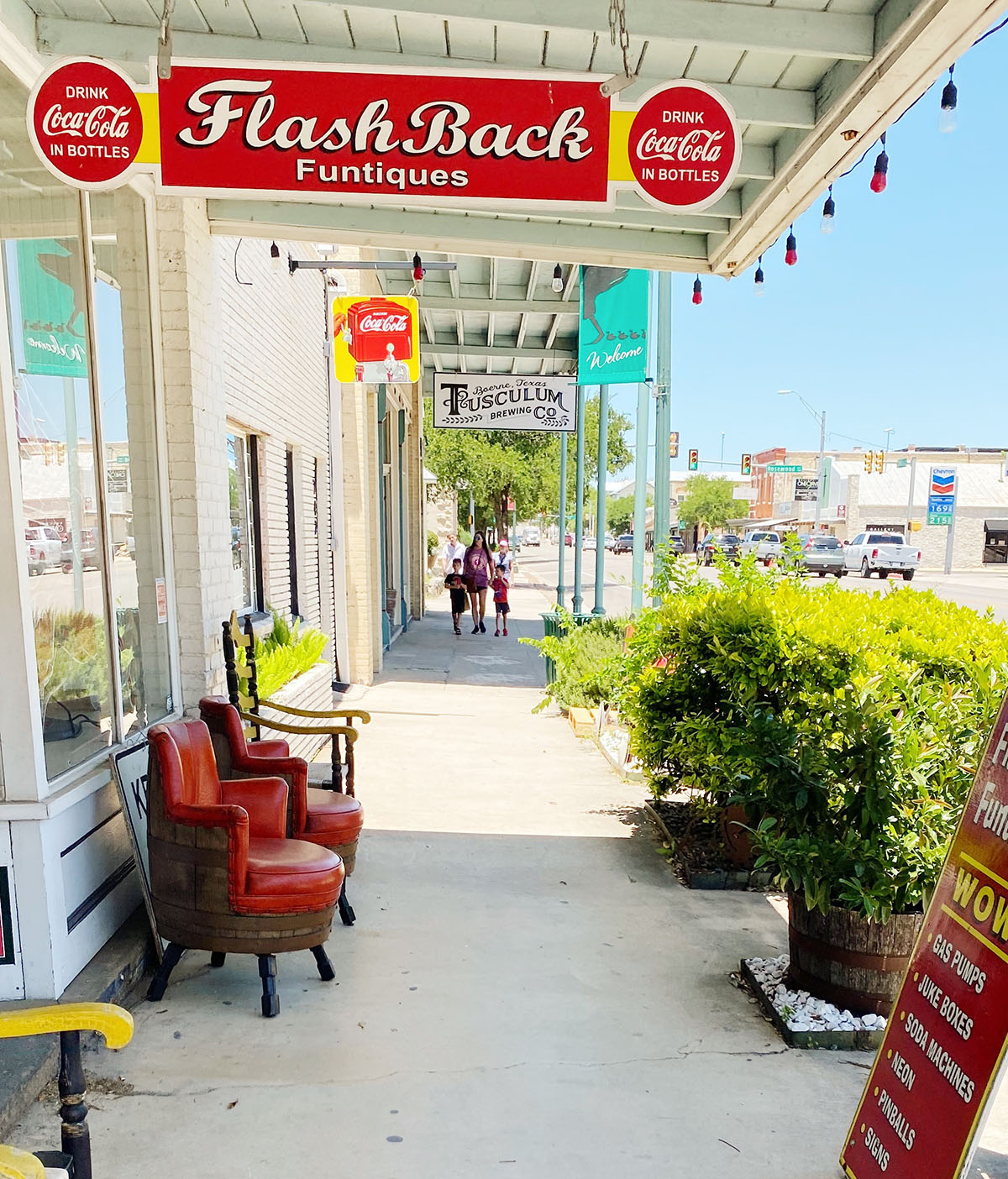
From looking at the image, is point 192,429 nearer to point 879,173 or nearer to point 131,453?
point 131,453

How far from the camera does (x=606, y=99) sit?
9.98 ft

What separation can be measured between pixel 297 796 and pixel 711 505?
84.3 m

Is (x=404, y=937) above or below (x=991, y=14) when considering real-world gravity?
below

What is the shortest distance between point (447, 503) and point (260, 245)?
4025 cm

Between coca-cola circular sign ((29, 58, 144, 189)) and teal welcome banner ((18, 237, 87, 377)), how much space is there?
1.75ft

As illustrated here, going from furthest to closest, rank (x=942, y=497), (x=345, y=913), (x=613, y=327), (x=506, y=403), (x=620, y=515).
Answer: (x=620, y=515)
(x=942, y=497)
(x=506, y=403)
(x=613, y=327)
(x=345, y=913)

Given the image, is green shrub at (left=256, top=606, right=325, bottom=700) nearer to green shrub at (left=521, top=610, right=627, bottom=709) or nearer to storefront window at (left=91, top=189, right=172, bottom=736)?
storefront window at (left=91, top=189, right=172, bottom=736)

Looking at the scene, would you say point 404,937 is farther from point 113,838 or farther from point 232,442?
point 232,442

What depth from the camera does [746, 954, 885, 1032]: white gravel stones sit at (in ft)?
11.0

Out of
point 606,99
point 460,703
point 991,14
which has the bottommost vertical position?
point 460,703

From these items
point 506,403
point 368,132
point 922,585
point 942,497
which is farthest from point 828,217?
point 942,497

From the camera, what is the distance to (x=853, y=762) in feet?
10.7

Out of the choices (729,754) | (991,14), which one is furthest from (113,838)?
(991,14)

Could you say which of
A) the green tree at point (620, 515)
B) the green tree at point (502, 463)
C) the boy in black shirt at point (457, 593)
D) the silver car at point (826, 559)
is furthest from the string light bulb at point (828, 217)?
the green tree at point (620, 515)
